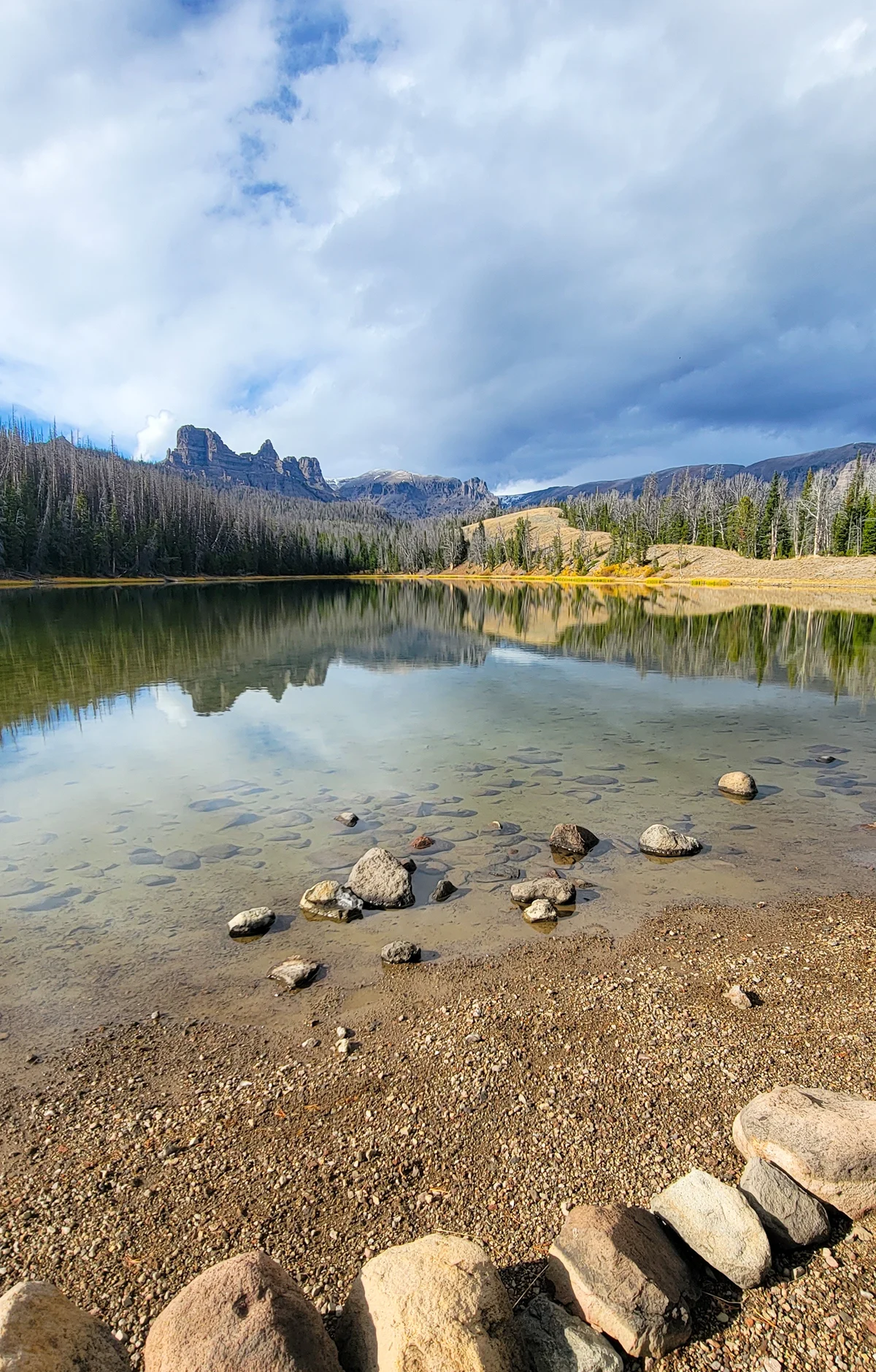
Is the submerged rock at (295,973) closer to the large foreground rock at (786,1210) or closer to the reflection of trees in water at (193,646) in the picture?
the large foreground rock at (786,1210)

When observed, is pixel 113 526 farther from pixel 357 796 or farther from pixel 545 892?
pixel 545 892

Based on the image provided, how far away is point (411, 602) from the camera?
101 metres

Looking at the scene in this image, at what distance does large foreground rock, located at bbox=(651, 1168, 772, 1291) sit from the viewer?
4461 millimetres

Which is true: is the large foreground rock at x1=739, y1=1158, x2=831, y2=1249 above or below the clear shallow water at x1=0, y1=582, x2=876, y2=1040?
above

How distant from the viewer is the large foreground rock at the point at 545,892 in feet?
36.1

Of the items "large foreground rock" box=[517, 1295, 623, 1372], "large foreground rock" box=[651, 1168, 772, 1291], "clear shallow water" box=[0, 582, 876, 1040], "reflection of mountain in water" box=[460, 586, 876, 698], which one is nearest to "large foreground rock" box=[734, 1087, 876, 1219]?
"large foreground rock" box=[651, 1168, 772, 1291]

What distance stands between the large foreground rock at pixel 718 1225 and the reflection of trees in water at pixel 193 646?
76.5 ft

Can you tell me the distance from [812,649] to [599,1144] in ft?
140

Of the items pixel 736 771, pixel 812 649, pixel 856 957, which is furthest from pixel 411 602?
pixel 856 957

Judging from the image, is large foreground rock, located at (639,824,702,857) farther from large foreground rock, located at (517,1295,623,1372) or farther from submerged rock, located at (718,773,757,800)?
large foreground rock, located at (517,1295,623,1372)

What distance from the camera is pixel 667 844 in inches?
505

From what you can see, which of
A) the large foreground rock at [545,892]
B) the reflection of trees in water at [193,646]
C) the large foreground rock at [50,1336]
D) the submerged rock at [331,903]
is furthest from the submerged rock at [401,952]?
the reflection of trees in water at [193,646]

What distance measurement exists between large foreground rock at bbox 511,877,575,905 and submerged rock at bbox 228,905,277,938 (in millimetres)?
4199

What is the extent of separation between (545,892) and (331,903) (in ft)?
12.2
